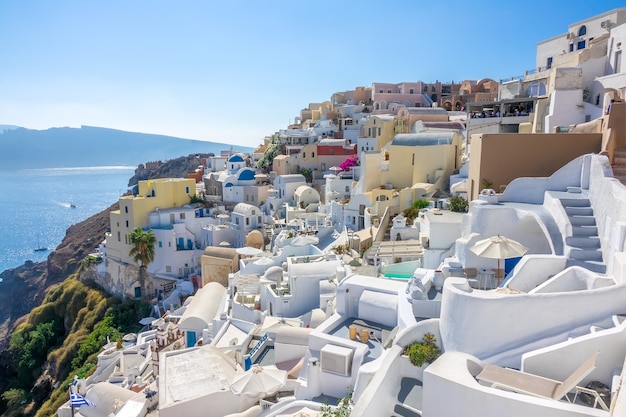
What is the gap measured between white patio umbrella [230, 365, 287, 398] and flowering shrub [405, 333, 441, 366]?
4.75 meters

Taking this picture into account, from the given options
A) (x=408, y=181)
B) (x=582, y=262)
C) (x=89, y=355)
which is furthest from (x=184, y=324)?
(x=582, y=262)

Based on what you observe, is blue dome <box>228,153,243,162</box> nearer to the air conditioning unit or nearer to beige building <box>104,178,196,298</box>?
beige building <box>104,178,196,298</box>

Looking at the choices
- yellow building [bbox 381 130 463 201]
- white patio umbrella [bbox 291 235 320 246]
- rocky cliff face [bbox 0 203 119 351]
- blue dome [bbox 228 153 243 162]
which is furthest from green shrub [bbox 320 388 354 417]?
rocky cliff face [bbox 0 203 119 351]

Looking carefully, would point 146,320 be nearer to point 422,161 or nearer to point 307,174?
point 307,174

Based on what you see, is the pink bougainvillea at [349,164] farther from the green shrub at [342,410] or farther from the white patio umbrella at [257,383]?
the green shrub at [342,410]

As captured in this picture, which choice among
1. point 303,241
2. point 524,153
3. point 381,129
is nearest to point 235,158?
point 381,129

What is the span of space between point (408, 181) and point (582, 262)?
21.3 meters

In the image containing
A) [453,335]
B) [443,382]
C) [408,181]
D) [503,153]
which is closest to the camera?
[443,382]

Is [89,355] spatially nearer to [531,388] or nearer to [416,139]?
[416,139]

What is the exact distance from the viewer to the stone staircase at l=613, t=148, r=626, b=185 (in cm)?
1418

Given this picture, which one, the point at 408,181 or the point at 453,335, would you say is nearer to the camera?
the point at 453,335

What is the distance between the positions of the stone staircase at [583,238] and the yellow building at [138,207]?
108 ft

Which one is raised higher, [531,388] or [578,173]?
[578,173]

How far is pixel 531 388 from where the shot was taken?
739 cm
